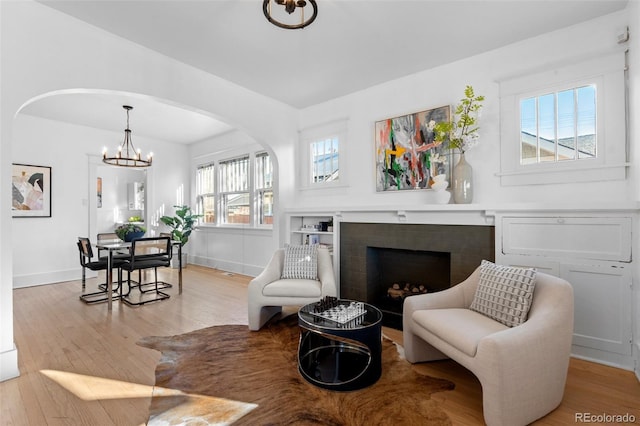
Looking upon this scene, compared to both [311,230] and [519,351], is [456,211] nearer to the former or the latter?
[519,351]

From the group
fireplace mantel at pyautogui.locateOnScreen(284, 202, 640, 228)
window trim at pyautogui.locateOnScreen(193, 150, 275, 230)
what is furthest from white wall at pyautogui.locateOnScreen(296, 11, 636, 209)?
window trim at pyautogui.locateOnScreen(193, 150, 275, 230)

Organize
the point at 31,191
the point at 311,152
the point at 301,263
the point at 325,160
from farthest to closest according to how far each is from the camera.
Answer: the point at 31,191 → the point at 311,152 → the point at 325,160 → the point at 301,263

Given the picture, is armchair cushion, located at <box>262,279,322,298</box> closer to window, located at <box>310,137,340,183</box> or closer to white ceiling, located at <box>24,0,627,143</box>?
window, located at <box>310,137,340,183</box>

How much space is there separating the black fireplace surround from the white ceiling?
1774 mm

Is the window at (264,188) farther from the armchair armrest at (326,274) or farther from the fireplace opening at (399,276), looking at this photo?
the fireplace opening at (399,276)

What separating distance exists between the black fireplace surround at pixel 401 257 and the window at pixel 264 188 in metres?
2.13

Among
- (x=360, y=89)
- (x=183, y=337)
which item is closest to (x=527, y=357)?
(x=183, y=337)

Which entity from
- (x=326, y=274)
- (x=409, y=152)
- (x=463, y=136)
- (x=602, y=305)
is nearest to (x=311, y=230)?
(x=326, y=274)

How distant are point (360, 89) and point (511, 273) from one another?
9.44ft

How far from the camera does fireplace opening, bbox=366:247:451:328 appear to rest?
339cm

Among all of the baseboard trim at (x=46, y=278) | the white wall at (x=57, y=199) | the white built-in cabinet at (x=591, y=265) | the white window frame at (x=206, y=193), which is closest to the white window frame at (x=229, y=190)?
the white window frame at (x=206, y=193)

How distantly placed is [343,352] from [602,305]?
6.78ft

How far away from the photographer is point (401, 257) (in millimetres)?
3707

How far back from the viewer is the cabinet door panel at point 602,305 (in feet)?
7.53
